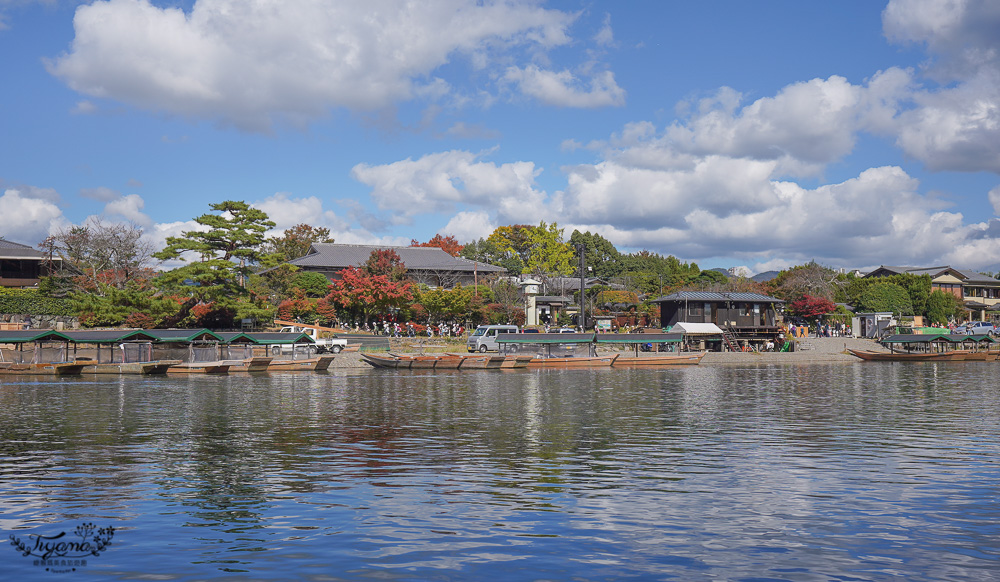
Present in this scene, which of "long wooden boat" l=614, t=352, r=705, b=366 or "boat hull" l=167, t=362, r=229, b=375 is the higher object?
"boat hull" l=167, t=362, r=229, b=375

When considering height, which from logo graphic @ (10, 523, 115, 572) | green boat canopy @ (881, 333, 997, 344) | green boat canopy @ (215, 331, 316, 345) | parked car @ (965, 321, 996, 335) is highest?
green boat canopy @ (215, 331, 316, 345)

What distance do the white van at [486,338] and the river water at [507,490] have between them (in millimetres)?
29242

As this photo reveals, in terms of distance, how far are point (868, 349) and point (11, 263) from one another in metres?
84.5

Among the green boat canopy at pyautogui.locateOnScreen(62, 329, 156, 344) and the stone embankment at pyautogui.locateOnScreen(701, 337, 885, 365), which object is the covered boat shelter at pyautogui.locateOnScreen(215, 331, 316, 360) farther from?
the stone embankment at pyautogui.locateOnScreen(701, 337, 885, 365)

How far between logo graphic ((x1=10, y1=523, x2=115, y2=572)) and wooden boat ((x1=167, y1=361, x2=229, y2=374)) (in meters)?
39.4

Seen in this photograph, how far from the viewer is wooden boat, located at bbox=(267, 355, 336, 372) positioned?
173 ft

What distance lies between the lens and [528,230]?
111000 millimetres

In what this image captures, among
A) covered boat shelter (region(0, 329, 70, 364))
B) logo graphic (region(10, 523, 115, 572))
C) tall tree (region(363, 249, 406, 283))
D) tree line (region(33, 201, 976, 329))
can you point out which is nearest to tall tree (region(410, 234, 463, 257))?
tree line (region(33, 201, 976, 329))

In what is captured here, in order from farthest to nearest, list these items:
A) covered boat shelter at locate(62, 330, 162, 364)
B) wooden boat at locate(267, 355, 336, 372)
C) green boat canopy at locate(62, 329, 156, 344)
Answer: wooden boat at locate(267, 355, 336, 372), covered boat shelter at locate(62, 330, 162, 364), green boat canopy at locate(62, 329, 156, 344)

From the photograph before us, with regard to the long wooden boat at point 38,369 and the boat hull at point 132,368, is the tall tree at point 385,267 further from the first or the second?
the long wooden boat at point 38,369

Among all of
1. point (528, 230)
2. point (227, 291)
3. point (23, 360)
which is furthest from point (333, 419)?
point (528, 230)

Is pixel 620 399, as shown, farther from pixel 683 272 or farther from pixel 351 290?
pixel 683 272

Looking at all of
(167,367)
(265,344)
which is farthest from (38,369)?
(265,344)

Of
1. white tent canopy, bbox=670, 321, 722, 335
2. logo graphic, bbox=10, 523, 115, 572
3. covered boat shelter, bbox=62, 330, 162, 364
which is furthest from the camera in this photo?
white tent canopy, bbox=670, 321, 722, 335
